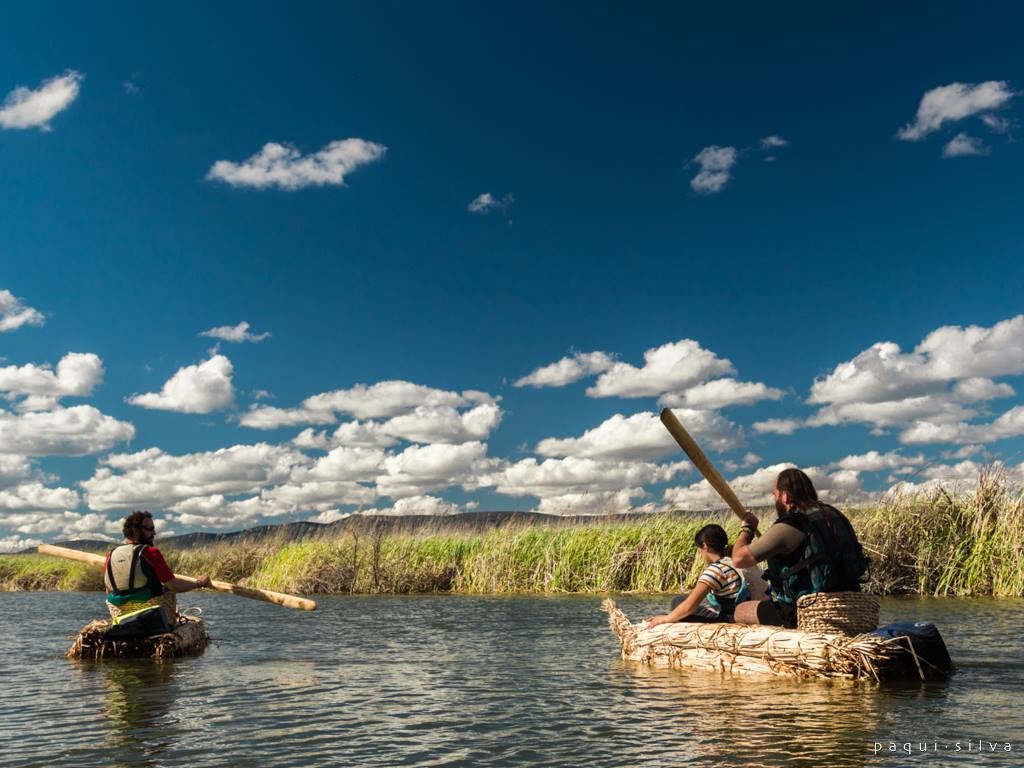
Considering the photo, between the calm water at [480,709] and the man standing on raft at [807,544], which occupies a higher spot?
the man standing on raft at [807,544]

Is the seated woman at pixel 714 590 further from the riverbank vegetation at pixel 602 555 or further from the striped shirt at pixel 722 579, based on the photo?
the riverbank vegetation at pixel 602 555

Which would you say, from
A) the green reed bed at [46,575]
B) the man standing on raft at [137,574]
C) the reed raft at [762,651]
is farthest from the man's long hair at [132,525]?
the green reed bed at [46,575]

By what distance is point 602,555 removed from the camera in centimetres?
2305

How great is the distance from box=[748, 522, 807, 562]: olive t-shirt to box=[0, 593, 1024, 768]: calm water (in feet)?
4.07

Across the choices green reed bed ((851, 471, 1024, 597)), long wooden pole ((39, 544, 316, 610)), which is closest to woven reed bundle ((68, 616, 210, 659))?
long wooden pole ((39, 544, 316, 610))

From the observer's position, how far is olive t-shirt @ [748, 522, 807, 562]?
9281mm

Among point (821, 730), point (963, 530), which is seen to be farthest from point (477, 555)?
point (821, 730)

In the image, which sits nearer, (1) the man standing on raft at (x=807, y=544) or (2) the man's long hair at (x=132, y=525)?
(1) the man standing on raft at (x=807, y=544)

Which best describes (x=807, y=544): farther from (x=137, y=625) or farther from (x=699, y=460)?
(x=137, y=625)

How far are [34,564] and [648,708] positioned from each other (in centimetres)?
3708

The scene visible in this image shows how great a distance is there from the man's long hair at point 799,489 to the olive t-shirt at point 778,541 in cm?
24

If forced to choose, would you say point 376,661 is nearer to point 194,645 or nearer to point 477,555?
point 194,645

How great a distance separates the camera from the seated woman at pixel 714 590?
1057 cm

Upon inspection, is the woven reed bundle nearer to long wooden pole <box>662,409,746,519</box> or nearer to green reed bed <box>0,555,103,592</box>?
long wooden pole <box>662,409,746,519</box>
